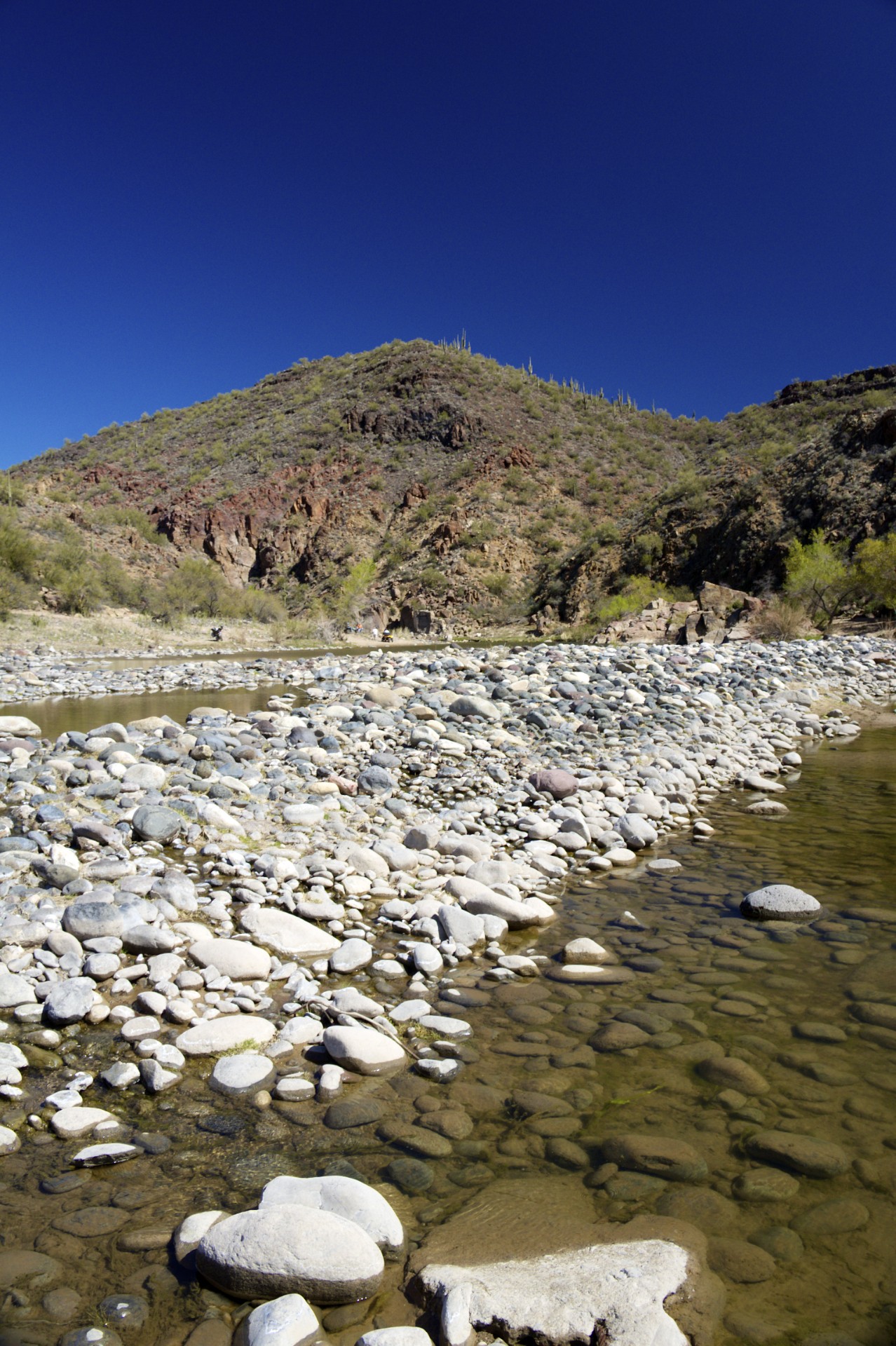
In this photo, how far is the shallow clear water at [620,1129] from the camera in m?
1.72

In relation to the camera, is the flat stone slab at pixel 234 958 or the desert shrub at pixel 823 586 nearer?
the flat stone slab at pixel 234 958

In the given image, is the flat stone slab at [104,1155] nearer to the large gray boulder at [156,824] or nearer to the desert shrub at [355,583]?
the large gray boulder at [156,824]

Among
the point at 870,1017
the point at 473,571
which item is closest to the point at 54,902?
the point at 870,1017

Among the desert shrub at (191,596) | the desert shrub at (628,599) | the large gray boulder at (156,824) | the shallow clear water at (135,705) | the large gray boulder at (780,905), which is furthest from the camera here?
the desert shrub at (191,596)

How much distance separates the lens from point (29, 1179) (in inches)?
80.0

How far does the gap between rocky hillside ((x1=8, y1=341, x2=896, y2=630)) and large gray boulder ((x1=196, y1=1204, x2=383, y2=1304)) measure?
2878cm

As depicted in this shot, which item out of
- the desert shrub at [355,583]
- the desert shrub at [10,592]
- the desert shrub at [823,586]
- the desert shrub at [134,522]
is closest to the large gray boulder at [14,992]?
the desert shrub at [823,586]

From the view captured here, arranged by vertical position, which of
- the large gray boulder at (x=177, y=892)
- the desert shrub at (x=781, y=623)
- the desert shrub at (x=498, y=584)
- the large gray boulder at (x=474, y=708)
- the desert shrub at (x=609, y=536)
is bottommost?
the large gray boulder at (x=177, y=892)

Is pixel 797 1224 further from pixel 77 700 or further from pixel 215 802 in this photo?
pixel 77 700

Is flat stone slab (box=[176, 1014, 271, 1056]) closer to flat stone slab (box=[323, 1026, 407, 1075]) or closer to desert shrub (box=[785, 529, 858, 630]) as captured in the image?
flat stone slab (box=[323, 1026, 407, 1075])

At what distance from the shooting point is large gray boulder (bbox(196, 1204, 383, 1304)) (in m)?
1.66

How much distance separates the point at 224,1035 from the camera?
273 centimetres

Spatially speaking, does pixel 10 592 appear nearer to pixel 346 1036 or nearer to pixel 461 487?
pixel 346 1036

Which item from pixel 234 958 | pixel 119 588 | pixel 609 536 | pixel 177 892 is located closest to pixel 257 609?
pixel 119 588
